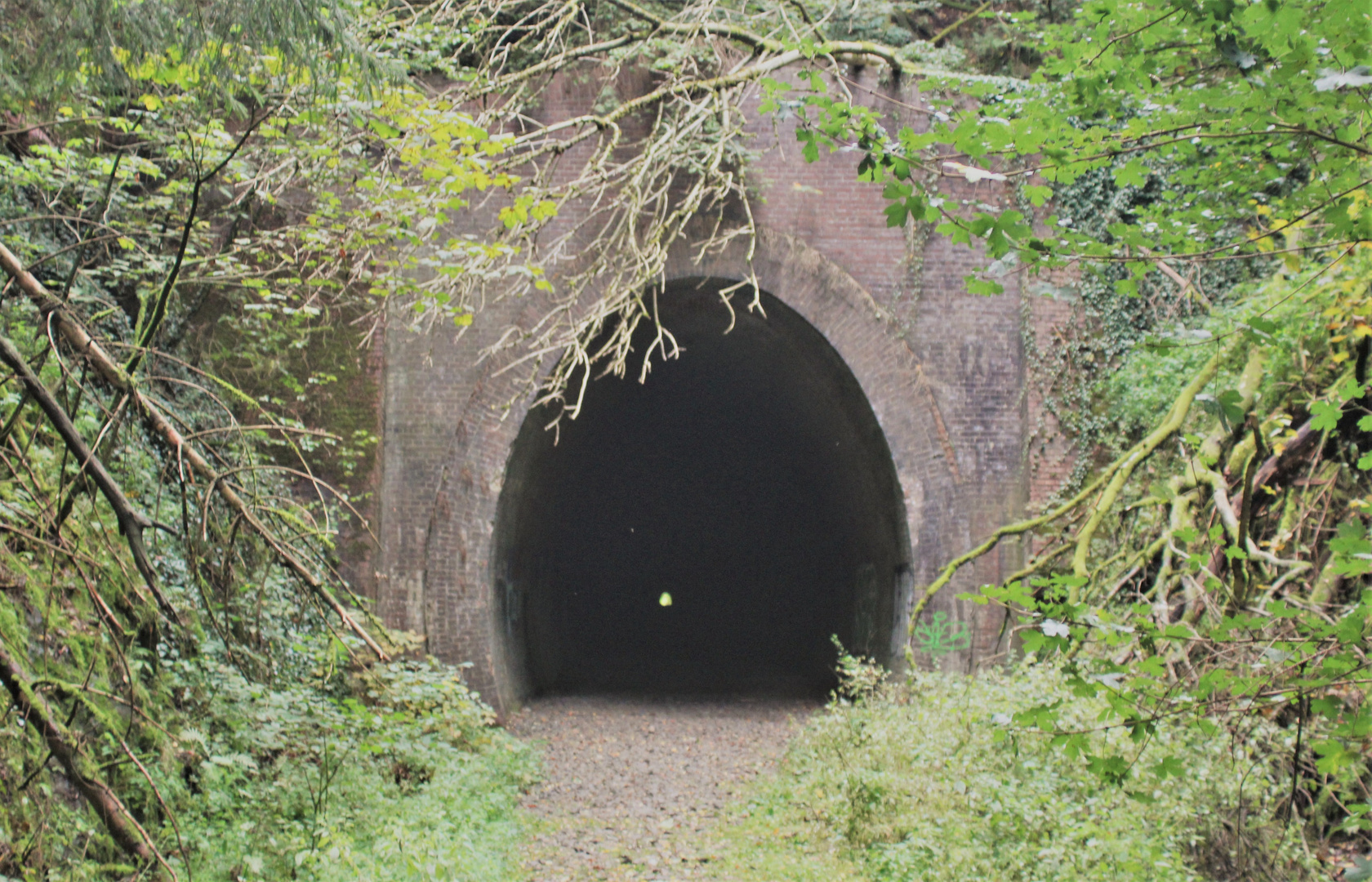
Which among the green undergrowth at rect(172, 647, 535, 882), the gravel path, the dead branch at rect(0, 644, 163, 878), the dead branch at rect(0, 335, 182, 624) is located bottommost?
the gravel path

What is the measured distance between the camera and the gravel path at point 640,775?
619 centimetres

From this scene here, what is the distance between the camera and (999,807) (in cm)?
498

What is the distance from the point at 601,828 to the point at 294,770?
2253 mm

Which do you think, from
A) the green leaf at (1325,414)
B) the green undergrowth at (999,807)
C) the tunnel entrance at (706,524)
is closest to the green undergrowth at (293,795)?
the green undergrowth at (999,807)

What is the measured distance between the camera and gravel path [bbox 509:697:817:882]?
244 inches

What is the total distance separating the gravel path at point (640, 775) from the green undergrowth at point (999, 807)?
1.54ft

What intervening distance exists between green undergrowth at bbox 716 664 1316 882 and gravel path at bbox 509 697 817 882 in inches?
18.5

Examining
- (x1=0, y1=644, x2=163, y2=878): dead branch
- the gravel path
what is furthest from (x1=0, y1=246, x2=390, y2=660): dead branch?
the gravel path

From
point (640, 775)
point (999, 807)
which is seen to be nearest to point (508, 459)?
point (640, 775)

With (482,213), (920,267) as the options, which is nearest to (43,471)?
(482,213)

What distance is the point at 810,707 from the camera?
38.2ft

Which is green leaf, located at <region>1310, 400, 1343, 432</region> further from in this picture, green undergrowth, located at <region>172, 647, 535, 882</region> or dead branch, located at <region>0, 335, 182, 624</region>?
green undergrowth, located at <region>172, 647, 535, 882</region>

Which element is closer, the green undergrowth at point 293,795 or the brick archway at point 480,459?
the green undergrowth at point 293,795

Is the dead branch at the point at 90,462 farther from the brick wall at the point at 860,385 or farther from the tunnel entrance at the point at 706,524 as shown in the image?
the tunnel entrance at the point at 706,524
